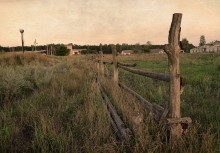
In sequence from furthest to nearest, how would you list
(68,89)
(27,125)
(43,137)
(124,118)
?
(68,89)
(27,125)
(124,118)
(43,137)

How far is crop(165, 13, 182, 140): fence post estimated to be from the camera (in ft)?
11.0

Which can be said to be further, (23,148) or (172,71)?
(23,148)

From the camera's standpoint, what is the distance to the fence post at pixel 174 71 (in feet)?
11.0

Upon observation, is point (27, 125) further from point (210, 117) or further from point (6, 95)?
point (210, 117)

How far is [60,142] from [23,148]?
65 centimetres

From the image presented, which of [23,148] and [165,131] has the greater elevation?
[165,131]

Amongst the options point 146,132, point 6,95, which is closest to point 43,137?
point 146,132

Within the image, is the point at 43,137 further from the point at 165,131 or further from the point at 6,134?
the point at 165,131

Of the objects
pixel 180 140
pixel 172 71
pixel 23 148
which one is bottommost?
pixel 23 148

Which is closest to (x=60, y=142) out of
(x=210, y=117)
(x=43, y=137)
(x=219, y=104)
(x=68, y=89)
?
(x=43, y=137)

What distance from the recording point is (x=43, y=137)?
3941mm

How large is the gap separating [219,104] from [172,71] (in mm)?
3433

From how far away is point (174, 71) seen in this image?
3361 mm

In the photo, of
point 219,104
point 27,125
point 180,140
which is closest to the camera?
point 180,140
